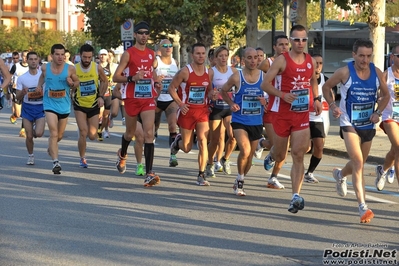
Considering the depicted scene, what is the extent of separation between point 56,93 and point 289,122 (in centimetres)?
483

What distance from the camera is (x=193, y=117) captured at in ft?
41.8

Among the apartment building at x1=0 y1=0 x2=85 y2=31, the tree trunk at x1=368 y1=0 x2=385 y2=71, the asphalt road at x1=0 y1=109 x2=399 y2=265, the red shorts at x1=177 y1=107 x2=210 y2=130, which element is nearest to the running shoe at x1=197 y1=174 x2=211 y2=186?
the asphalt road at x1=0 y1=109 x2=399 y2=265

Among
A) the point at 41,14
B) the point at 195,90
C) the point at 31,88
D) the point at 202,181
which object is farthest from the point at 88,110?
the point at 41,14

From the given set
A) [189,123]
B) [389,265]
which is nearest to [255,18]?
[189,123]

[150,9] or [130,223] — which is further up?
[150,9]

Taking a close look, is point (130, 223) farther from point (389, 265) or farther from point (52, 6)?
point (52, 6)

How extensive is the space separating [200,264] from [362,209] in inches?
104

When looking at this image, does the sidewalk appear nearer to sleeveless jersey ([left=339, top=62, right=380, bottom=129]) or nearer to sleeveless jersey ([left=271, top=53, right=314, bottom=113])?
sleeveless jersey ([left=271, top=53, right=314, bottom=113])

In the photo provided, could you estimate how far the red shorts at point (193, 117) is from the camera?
41.7 feet

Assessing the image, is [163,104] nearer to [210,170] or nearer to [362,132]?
[210,170]

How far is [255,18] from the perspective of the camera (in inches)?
1097

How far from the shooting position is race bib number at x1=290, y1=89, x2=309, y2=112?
402 inches

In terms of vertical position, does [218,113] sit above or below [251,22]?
below

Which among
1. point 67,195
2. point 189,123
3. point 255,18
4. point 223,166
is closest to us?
point 67,195
